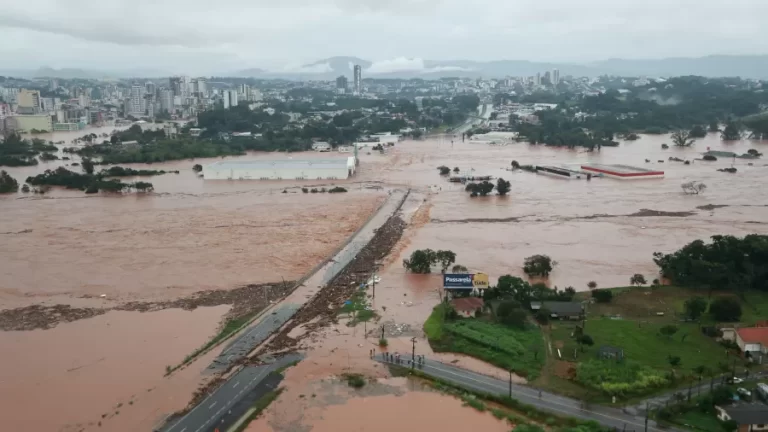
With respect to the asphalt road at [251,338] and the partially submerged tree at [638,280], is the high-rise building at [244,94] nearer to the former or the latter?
the asphalt road at [251,338]

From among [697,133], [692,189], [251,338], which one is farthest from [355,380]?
[697,133]

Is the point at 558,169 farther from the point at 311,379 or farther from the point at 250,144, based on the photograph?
the point at 311,379

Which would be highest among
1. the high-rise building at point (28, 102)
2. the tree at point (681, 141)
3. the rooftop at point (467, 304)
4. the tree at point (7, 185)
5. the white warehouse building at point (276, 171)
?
the high-rise building at point (28, 102)

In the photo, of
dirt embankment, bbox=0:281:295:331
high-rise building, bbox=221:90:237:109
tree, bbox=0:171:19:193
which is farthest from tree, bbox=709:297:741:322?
high-rise building, bbox=221:90:237:109

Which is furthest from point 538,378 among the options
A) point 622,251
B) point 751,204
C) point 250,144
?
point 250,144

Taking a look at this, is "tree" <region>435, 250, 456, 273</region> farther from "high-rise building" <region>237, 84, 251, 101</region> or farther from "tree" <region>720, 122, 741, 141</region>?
"high-rise building" <region>237, 84, 251, 101</region>

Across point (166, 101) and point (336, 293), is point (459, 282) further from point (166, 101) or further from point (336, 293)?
point (166, 101)

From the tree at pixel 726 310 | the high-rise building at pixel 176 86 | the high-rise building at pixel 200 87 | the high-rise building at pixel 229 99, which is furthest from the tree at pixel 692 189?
the high-rise building at pixel 200 87
